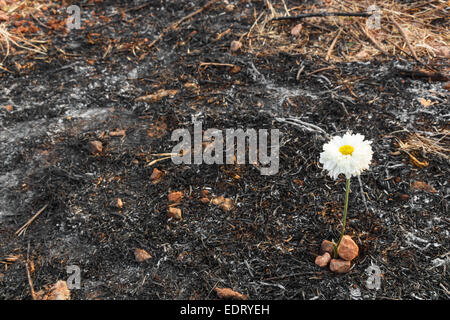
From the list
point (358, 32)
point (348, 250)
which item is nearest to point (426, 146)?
point (348, 250)

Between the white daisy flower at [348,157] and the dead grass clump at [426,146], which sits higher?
the white daisy flower at [348,157]

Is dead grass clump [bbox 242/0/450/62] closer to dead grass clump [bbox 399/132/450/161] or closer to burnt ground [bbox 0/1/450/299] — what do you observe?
burnt ground [bbox 0/1/450/299]

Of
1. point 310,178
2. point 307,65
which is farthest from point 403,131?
point 307,65

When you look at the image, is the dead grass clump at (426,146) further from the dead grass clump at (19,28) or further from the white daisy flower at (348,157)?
the dead grass clump at (19,28)

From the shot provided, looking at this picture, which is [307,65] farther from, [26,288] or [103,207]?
[26,288]

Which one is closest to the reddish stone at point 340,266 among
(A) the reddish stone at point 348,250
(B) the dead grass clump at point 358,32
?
(A) the reddish stone at point 348,250

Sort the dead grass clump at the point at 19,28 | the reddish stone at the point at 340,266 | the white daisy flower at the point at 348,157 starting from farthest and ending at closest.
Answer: the dead grass clump at the point at 19,28 < the reddish stone at the point at 340,266 < the white daisy flower at the point at 348,157
